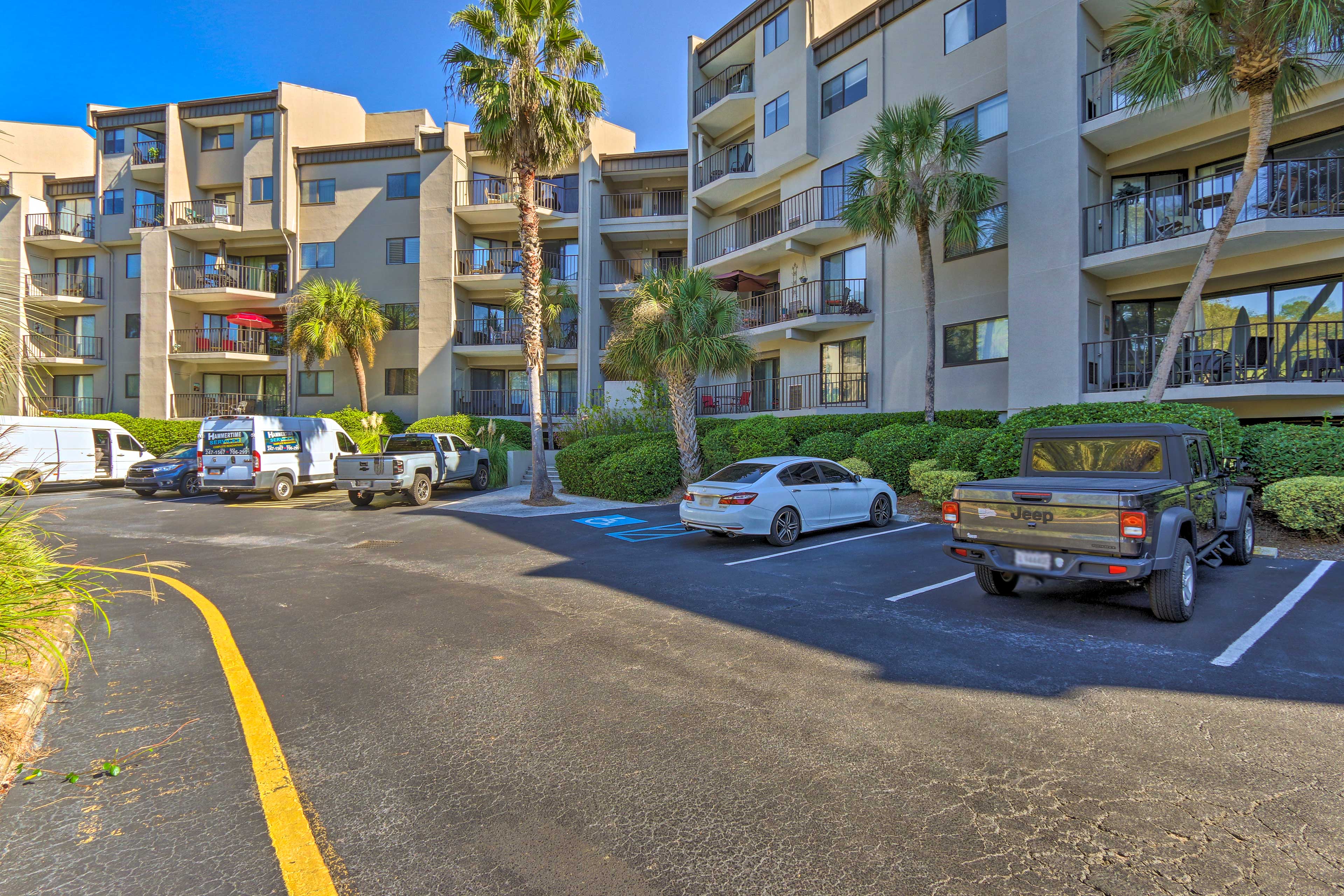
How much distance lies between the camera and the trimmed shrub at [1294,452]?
10.7 m

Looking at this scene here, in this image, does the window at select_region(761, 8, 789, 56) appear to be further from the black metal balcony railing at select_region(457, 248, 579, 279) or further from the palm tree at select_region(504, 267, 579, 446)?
the palm tree at select_region(504, 267, 579, 446)

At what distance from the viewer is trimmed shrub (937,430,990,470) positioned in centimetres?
1410

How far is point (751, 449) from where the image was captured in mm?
17859

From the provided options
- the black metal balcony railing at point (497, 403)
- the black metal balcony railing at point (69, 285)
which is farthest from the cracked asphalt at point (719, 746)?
the black metal balcony railing at point (69, 285)

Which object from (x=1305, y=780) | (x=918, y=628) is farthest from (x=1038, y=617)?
(x=1305, y=780)

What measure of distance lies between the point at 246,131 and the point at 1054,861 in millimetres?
39838

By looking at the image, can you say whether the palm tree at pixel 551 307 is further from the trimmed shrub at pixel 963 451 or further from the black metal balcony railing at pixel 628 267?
the trimmed shrub at pixel 963 451

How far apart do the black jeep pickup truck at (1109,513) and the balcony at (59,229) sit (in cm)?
4265

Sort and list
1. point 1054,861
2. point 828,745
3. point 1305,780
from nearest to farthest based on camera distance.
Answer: point 1054,861 → point 1305,780 → point 828,745

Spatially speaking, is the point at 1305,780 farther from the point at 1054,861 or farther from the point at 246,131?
the point at 246,131

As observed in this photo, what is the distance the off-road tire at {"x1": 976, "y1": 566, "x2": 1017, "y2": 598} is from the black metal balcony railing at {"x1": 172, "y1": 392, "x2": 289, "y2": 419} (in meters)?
32.2

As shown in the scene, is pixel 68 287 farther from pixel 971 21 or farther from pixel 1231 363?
pixel 1231 363

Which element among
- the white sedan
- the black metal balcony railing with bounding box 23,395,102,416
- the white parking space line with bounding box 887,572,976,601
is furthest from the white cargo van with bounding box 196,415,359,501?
the black metal balcony railing with bounding box 23,395,102,416

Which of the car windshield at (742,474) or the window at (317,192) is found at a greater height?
the window at (317,192)
